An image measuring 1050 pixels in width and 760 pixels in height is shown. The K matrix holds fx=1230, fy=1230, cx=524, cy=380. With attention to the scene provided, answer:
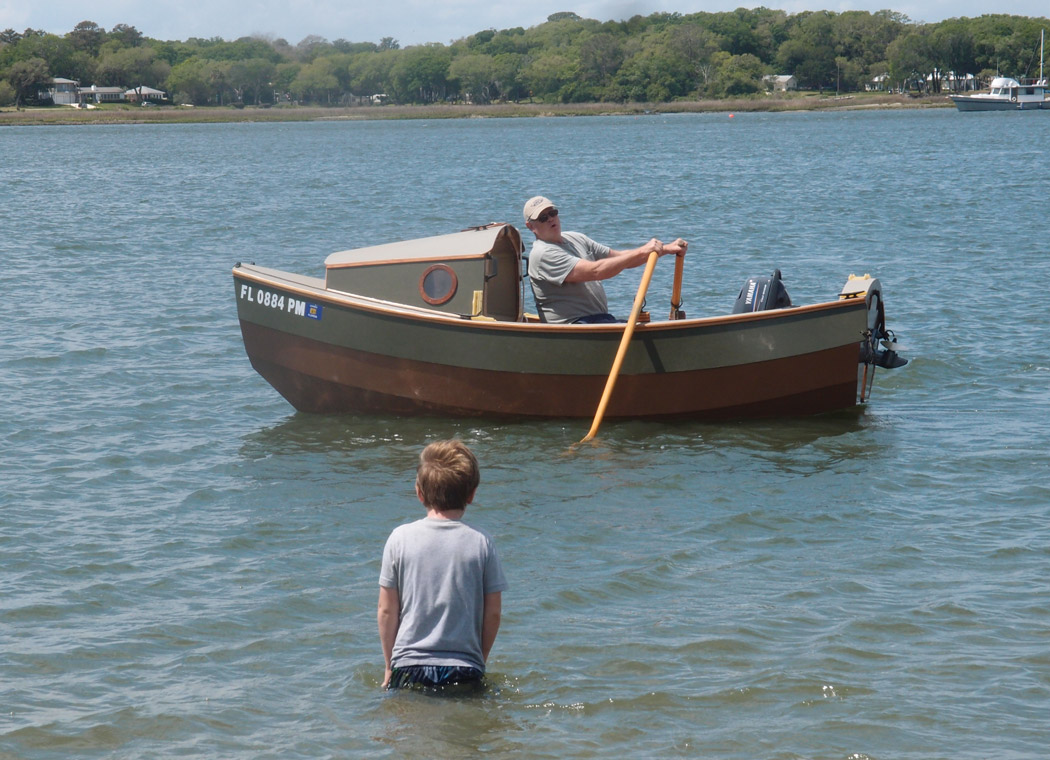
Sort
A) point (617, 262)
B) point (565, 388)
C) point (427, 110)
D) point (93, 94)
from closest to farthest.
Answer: point (617, 262)
point (565, 388)
point (93, 94)
point (427, 110)

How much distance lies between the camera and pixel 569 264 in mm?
9156

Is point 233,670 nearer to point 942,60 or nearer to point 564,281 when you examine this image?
point 564,281

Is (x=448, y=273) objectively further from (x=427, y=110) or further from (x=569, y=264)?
(x=427, y=110)

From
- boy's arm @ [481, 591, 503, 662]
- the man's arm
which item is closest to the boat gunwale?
the man's arm

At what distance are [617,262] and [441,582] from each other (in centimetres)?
484

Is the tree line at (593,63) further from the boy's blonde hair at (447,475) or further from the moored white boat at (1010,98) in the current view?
the boy's blonde hair at (447,475)

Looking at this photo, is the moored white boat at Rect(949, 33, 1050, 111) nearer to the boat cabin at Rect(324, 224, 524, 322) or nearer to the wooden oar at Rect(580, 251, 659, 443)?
the boat cabin at Rect(324, 224, 524, 322)

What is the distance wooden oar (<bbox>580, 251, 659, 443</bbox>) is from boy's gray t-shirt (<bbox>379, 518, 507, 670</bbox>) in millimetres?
4644

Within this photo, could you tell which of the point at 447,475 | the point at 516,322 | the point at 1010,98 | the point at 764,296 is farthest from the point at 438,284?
the point at 1010,98

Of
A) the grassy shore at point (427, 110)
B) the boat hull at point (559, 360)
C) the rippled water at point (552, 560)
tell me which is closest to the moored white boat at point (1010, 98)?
the grassy shore at point (427, 110)

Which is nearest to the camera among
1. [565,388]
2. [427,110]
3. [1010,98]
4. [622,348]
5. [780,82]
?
[622,348]

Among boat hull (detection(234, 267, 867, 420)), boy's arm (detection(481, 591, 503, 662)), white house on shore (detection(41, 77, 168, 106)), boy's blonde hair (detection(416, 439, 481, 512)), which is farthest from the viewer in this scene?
white house on shore (detection(41, 77, 168, 106))

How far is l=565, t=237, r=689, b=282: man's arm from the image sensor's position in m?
8.88

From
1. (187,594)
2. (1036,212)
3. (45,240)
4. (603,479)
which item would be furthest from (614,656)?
(1036,212)
